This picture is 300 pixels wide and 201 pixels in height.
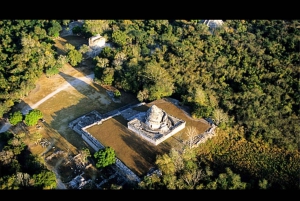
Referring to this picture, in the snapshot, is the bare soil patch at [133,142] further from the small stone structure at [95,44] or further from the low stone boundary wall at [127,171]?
the small stone structure at [95,44]

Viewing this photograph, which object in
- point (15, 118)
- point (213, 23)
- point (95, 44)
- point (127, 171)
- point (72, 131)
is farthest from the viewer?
point (213, 23)

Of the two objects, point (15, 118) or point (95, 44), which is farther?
point (95, 44)

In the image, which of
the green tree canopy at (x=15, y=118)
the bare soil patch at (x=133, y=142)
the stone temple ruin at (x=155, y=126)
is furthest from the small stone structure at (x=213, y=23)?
the green tree canopy at (x=15, y=118)

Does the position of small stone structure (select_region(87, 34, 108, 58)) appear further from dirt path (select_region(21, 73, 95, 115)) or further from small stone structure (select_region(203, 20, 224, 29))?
small stone structure (select_region(203, 20, 224, 29))

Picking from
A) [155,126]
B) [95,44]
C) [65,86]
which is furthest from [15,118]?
[95,44]

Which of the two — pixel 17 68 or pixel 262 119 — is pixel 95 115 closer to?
pixel 17 68

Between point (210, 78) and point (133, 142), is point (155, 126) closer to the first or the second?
point (133, 142)
